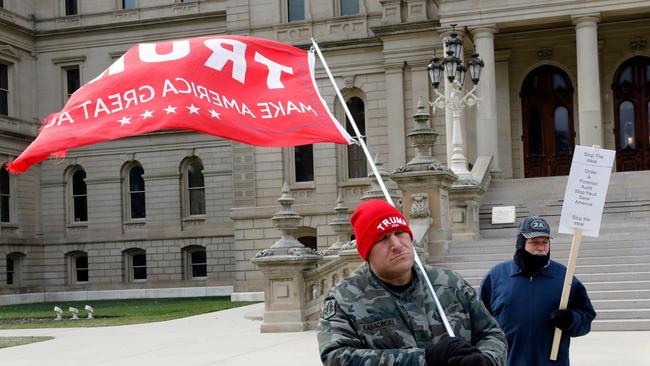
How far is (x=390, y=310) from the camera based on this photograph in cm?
423

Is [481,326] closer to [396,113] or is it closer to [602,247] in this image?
[602,247]

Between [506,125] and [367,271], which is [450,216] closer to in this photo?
[506,125]

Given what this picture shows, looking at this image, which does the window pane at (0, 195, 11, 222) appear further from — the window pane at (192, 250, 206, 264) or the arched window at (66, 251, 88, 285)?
the window pane at (192, 250, 206, 264)

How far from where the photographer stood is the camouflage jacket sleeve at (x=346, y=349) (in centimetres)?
404

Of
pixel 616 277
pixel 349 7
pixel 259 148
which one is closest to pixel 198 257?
pixel 259 148

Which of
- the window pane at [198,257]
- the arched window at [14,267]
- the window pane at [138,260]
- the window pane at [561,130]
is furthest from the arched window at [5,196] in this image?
the window pane at [561,130]

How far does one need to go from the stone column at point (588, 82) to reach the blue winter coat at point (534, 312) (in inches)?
930

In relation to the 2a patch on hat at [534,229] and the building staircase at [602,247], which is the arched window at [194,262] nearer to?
the building staircase at [602,247]

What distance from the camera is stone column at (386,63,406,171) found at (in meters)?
36.6

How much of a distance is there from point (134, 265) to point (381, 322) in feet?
143

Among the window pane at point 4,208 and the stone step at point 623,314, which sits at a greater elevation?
the window pane at point 4,208

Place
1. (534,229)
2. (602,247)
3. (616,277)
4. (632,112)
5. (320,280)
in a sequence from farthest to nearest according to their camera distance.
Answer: (632,112) < (602,247) < (320,280) < (616,277) < (534,229)

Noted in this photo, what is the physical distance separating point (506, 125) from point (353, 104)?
21.8 ft

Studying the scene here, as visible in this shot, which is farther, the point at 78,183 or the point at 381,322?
the point at 78,183
